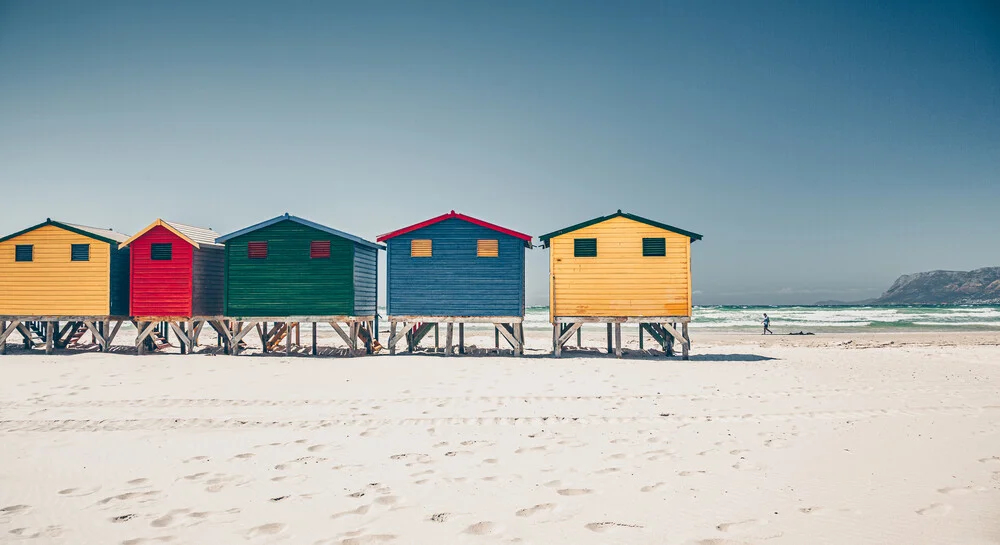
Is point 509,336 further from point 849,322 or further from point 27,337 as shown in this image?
point 849,322

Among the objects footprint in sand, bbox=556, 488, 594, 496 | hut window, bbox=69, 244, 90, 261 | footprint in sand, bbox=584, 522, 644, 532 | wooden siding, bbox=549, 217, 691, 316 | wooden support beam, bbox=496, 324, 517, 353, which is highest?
hut window, bbox=69, 244, 90, 261

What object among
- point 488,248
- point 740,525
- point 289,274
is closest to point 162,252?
point 289,274

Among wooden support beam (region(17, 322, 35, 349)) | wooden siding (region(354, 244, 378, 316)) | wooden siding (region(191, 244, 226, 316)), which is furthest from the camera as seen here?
wooden support beam (region(17, 322, 35, 349))

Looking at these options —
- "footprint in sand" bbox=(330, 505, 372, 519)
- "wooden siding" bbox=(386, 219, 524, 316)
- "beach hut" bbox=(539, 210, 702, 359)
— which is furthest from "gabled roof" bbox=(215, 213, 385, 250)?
"footprint in sand" bbox=(330, 505, 372, 519)

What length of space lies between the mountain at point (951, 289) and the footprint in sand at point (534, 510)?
464 feet

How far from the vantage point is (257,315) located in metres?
20.2

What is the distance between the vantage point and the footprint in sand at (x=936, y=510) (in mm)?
5043

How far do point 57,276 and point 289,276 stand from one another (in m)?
9.02

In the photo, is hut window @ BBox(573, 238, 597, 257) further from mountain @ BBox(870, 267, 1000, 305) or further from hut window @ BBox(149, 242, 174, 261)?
mountain @ BBox(870, 267, 1000, 305)

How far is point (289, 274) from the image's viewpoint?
2025 cm

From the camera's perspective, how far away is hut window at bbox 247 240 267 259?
20250 millimetres

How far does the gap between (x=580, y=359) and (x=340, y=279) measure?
8.74 metres

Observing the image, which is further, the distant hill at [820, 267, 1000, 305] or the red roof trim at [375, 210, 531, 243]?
the distant hill at [820, 267, 1000, 305]

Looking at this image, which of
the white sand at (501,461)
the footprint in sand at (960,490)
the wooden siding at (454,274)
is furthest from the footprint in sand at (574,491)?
the wooden siding at (454,274)
